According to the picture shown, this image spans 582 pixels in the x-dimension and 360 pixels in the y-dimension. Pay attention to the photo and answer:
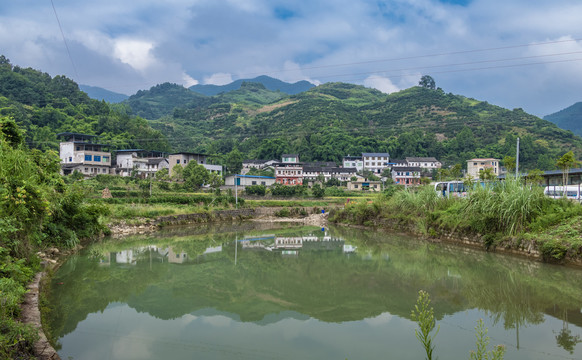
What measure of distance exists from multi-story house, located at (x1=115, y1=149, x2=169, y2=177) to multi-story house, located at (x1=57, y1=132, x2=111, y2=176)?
1361 mm

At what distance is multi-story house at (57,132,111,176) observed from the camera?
140 ft

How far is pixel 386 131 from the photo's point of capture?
85.3m

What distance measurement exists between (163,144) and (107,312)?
54.7 meters

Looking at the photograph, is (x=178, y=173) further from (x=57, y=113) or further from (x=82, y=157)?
(x=57, y=113)

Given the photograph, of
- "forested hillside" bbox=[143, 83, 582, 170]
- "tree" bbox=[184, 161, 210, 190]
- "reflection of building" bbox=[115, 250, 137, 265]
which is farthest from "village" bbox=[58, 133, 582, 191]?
"reflection of building" bbox=[115, 250, 137, 265]

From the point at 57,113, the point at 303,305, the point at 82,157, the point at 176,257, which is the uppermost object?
the point at 57,113

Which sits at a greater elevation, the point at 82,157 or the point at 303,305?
the point at 82,157

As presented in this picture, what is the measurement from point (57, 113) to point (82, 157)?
57.4 feet

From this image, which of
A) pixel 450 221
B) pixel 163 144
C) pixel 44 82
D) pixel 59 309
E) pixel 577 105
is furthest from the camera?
pixel 577 105

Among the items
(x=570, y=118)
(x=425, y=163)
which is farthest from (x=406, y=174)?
(x=570, y=118)

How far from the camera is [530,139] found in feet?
214

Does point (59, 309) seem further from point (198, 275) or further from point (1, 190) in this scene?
point (198, 275)

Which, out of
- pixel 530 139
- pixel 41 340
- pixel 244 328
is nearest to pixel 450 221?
pixel 244 328

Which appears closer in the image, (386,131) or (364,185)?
(364,185)
